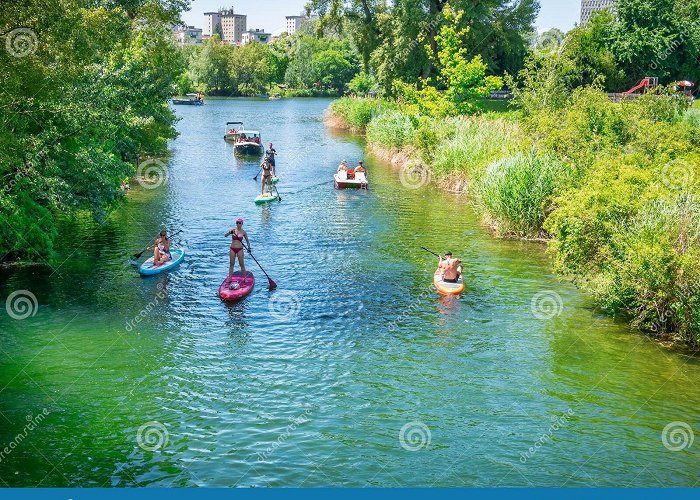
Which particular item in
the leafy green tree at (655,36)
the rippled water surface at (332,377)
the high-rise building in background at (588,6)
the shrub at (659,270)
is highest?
the high-rise building in background at (588,6)

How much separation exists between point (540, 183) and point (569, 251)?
301 inches

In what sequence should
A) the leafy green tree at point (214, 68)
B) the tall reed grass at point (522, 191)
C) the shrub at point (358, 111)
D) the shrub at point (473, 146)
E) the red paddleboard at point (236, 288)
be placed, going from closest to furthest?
the red paddleboard at point (236, 288) → the tall reed grass at point (522, 191) → the shrub at point (473, 146) → the shrub at point (358, 111) → the leafy green tree at point (214, 68)

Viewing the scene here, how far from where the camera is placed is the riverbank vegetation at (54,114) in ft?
53.0

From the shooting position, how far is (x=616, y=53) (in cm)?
6269

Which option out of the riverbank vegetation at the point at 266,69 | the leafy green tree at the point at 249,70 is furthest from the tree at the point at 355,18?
the leafy green tree at the point at 249,70

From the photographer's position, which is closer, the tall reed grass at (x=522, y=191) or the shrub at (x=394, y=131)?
the tall reed grass at (x=522, y=191)

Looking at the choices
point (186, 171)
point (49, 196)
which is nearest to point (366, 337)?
point (49, 196)

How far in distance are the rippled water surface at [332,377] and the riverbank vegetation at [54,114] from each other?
2.08 m

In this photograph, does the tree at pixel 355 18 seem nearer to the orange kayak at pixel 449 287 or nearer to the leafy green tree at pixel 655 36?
the leafy green tree at pixel 655 36

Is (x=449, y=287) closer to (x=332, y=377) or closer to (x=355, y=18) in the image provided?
(x=332, y=377)

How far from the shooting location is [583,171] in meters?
25.7

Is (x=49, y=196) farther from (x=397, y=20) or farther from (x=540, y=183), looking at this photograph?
(x=397, y=20)

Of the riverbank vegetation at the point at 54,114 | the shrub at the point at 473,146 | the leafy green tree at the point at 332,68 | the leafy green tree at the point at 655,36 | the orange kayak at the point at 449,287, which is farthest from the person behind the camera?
the leafy green tree at the point at 332,68

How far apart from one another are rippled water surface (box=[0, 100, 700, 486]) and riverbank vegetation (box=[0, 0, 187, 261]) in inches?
82.1
